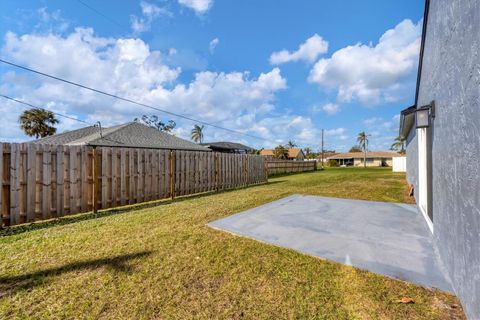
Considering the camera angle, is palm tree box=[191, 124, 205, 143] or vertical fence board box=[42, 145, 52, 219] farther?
palm tree box=[191, 124, 205, 143]

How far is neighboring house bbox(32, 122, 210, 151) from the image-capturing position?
13703 mm

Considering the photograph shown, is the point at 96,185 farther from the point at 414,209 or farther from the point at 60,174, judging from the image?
the point at 414,209

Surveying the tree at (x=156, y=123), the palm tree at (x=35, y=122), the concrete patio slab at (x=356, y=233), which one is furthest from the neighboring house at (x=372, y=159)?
the palm tree at (x=35, y=122)

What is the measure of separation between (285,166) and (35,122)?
29229 mm

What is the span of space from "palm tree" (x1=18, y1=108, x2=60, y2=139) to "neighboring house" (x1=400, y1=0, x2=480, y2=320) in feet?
114

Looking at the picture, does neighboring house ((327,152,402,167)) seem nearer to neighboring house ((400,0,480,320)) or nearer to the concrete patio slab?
the concrete patio slab

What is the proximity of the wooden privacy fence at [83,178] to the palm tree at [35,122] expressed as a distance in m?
28.1

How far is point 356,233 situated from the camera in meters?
3.94

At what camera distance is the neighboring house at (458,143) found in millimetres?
1636

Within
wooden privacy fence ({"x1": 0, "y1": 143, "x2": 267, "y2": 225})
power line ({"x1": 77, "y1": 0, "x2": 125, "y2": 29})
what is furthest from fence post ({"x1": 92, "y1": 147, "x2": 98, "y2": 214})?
power line ({"x1": 77, "y1": 0, "x2": 125, "y2": 29})

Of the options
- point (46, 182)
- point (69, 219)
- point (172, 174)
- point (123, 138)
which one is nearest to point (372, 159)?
point (123, 138)

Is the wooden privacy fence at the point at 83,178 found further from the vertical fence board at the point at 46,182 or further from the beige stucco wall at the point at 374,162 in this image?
the beige stucco wall at the point at 374,162

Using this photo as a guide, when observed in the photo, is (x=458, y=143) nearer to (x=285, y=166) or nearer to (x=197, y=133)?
(x=285, y=166)

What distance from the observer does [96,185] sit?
5.77 meters
